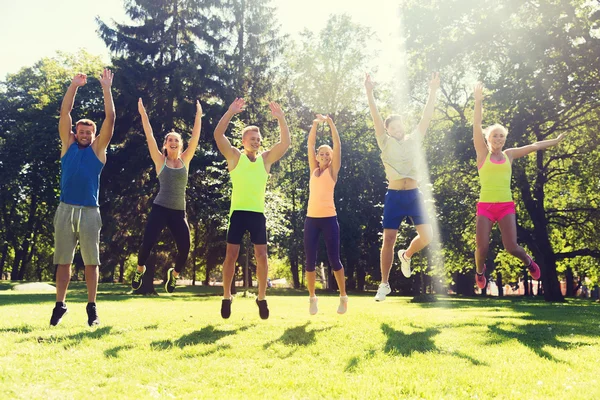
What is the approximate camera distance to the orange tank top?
7820mm

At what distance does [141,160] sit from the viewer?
2383cm

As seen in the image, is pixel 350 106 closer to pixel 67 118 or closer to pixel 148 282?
pixel 148 282

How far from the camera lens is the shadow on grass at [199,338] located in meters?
5.65

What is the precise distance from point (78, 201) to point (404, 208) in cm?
489

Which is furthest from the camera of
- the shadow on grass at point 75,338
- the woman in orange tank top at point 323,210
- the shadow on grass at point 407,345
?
the woman in orange tank top at point 323,210

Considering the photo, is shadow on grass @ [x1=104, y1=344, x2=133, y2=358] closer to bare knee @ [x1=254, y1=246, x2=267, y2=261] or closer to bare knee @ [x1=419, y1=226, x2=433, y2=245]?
bare knee @ [x1=254, y1=246, x2=267, y2=261]

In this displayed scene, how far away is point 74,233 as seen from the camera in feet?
22.4

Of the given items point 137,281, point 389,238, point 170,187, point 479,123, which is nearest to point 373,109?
point 479,123

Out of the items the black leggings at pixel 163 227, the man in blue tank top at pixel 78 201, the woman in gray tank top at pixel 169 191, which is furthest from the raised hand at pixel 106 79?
the black leggings at pixel 163 227

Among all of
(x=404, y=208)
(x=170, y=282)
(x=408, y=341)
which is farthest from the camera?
(x=170, y=282)

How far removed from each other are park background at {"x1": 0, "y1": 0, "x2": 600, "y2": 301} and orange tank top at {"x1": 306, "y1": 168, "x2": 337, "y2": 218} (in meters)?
11.9

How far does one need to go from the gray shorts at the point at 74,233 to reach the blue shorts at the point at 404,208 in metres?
4.42

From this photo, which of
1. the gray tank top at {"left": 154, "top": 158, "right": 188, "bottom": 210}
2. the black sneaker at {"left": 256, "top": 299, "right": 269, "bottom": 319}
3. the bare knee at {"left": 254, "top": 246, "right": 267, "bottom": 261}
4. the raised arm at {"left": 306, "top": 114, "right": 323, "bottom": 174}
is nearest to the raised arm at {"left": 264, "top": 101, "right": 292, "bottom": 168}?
the raised arm at {"left": 306, "top": 114, "right": 323, "bottom": 174}

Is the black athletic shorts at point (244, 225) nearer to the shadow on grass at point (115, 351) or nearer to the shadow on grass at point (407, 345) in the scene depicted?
the shadow on grass at point (115, 351)
